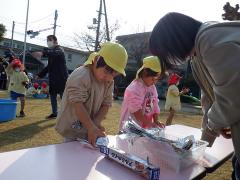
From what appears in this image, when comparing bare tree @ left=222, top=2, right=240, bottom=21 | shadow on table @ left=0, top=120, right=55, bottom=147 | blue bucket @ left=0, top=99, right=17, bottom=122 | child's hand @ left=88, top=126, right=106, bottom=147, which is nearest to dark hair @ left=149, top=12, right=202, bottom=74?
child's hand @ left=88, top=126, right=106, bottom=147

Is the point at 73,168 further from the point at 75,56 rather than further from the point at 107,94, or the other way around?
the point at 75,56

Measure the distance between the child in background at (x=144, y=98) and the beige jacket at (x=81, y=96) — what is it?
0.58m

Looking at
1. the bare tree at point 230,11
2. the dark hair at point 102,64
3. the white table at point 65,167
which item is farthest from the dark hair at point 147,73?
the bare tree at point 230,11

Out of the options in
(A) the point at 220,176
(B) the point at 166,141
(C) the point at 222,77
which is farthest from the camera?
(A) the point at 220,176

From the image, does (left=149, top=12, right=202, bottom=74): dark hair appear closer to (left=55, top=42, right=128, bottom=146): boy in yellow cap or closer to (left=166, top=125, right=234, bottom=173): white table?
(left=55, top=42, right=128, bottom=146): boy in yellow cap

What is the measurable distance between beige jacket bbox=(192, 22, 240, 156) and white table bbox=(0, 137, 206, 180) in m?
0.31

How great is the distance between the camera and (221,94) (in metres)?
1.14

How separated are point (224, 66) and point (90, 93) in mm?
1014

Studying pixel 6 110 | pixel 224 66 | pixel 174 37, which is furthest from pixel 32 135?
pixel 224 66

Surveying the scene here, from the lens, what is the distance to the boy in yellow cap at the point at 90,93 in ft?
5.64

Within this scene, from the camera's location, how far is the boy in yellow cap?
1.72 m

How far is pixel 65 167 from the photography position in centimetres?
121

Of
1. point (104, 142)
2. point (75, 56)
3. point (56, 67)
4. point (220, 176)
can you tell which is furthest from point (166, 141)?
point (75, 56)

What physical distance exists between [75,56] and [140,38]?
11.3m
